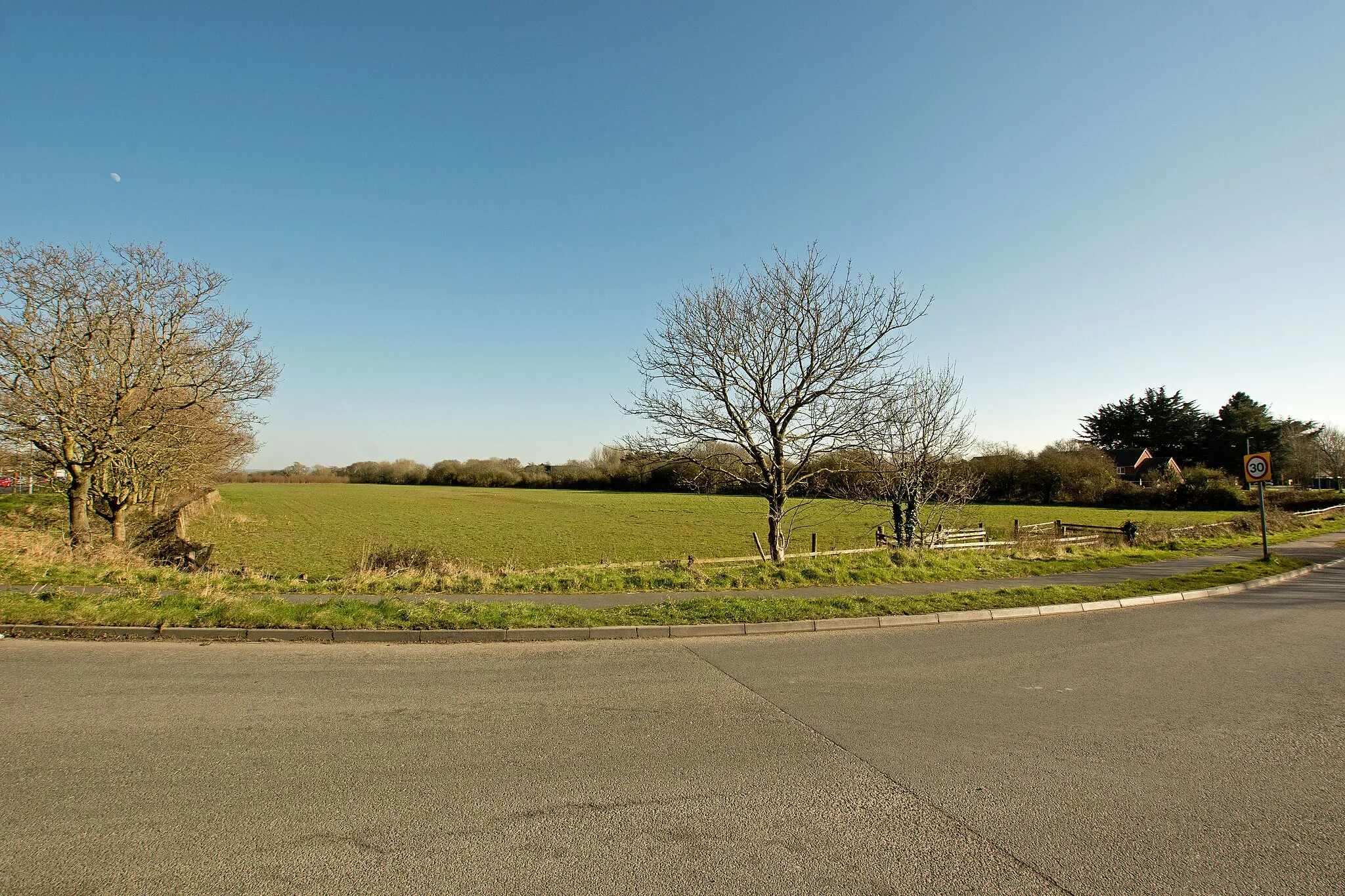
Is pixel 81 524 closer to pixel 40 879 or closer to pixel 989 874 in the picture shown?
pixel 40 879

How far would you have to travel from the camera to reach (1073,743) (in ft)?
16.6

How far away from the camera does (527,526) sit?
4241cm

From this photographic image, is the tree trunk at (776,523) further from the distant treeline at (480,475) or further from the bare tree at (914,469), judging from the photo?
the distant treeline at (480,475)

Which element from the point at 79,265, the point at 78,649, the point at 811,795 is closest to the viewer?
the point at 811,795

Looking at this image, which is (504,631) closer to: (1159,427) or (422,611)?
(422,611)

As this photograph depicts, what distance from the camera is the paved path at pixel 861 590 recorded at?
11.2 metres

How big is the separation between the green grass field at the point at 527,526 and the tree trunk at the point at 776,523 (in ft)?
26.2

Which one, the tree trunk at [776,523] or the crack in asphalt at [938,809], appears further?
the tree trunk at [776,523]

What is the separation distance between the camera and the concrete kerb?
8.13 metres

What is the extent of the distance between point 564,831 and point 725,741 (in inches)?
68.5

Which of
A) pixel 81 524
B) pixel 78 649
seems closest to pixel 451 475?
pixel 81 524

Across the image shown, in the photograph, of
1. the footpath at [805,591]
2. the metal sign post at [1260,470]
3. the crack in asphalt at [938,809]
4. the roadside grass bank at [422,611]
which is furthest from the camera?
the metal sign post at [1260,470]

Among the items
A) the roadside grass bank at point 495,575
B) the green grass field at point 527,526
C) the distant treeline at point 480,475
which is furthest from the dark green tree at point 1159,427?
the roadside grass bank at point 495,575

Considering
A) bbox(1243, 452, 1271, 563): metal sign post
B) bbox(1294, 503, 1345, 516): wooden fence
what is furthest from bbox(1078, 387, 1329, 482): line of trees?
bbox(1243, 452, 1271, 563): metal sign post
